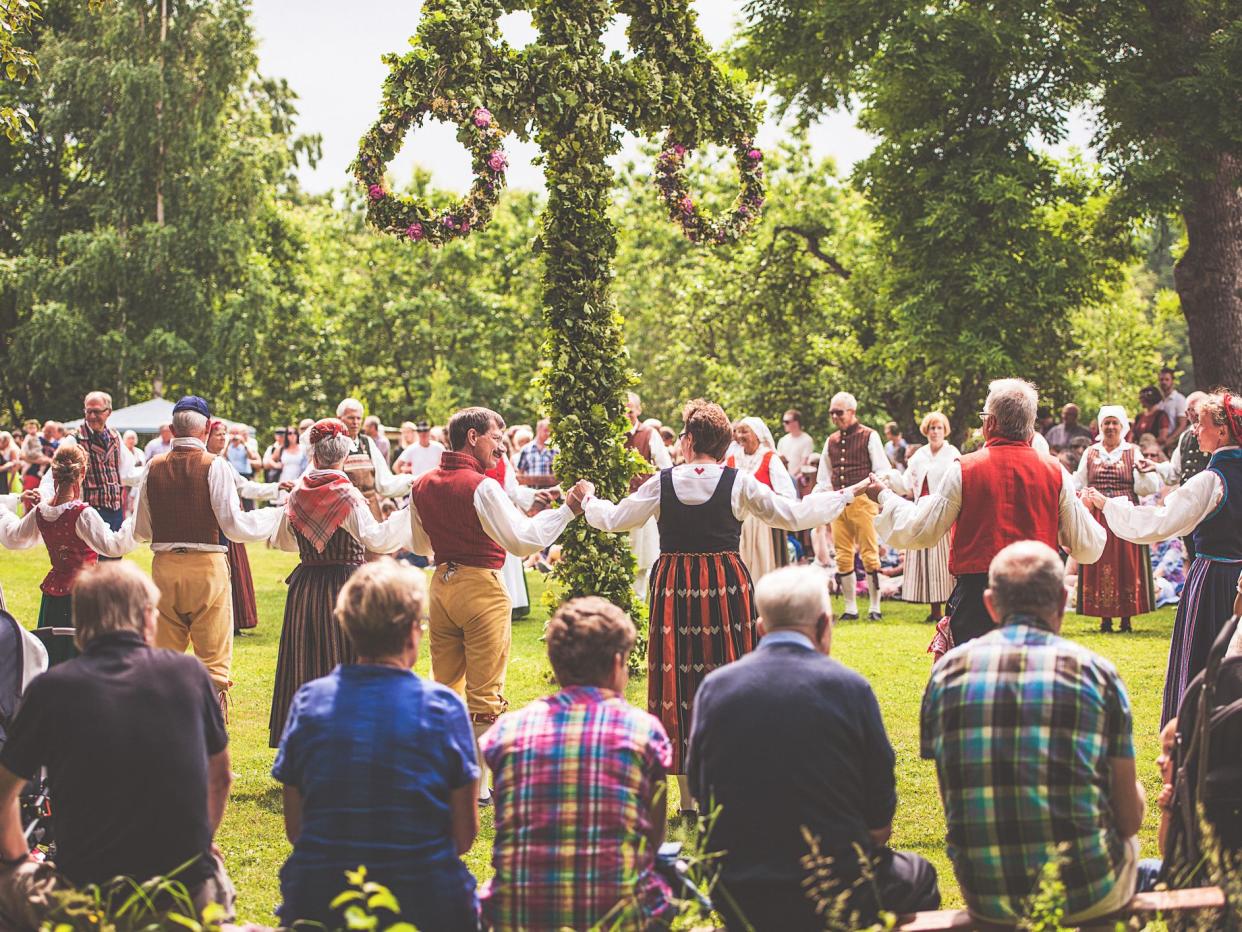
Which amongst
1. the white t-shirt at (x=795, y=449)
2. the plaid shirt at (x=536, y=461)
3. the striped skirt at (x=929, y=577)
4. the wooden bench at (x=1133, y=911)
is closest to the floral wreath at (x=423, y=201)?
the wooden bench at (x=1133, y=911)

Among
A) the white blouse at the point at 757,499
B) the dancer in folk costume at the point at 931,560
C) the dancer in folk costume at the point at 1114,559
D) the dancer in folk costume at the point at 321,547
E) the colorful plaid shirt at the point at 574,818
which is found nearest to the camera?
the colorful plaid shirt at the point at 574,818

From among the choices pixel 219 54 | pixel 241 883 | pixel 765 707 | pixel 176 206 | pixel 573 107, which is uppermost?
pixel 219 54

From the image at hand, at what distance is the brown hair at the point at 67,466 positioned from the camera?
711cm

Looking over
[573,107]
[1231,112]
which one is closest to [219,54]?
Result: [1231,112]

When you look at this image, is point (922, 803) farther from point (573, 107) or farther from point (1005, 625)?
point (573, 107)

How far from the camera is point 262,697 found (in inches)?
359

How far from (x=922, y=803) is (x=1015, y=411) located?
6.41 feet

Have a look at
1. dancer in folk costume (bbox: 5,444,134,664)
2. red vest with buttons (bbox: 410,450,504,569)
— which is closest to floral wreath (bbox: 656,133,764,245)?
red vest with buttons (bbox: 410,450,504,569)

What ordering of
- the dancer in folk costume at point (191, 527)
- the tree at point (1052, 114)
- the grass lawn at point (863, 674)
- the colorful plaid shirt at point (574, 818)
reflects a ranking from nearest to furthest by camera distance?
1. the colorful plaid shirt at point (574, 818)
2. the grass lawn at point (863, 674)
3. the dancer in folk costume at point (191, 527)
4. the tree at point (1052, 114)

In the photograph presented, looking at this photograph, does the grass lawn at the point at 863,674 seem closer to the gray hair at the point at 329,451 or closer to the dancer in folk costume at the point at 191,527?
the dancer in folk costume at the point at 191,527

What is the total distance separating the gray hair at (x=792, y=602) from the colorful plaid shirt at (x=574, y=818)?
1.54ft

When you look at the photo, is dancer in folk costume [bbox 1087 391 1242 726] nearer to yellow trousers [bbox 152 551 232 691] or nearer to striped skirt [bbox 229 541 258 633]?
yellow trousers [bbox 152 551 232 691]

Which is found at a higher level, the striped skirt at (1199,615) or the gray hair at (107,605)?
the gray hair at (107,605)

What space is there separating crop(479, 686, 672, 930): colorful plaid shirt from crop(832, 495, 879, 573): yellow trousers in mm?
9495
